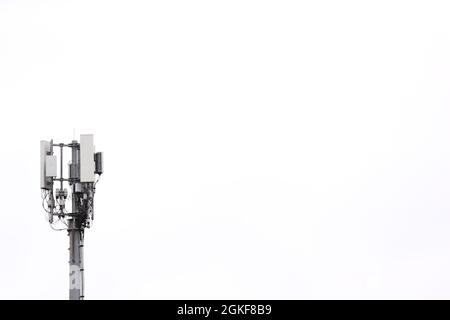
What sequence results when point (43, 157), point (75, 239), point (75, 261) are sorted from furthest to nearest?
point (75, 239)
point (75, 261)
point (43, 157)

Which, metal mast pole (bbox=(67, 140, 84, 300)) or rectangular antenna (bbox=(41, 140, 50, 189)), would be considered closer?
rectangular antenna (bbox=(41, 140, 50, 189))

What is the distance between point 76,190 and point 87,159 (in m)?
1.45

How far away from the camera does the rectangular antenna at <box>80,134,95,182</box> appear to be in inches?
1786

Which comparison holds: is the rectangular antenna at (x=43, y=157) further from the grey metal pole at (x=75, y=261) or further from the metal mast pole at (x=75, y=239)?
the grey metal pole at (x=75, y=261)

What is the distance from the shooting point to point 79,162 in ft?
150

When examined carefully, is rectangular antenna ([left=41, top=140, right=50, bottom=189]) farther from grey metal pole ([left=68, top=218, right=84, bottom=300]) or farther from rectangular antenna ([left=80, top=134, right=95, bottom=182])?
grey metal pole ([left=68, top=218, right=84, bottom=300])

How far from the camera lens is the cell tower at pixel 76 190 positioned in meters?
45.3

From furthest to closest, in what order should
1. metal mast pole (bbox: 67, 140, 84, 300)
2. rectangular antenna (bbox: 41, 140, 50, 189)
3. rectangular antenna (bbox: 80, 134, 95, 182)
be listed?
metal mast pole (bbox: 67, 140, 84, 300)
rectangular antenna (bbox: 80, 134, 95, 182)
rectangular antenna (bbox: 41, 140, 50, 189)

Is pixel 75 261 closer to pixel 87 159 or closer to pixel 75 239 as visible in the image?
pixel 75 239

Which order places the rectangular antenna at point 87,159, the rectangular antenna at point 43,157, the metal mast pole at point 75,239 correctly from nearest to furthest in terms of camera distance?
the rectangular antenna at point 43,157 → the rectangular antenna at point 87,159 → the metal mast pole at point 75,239

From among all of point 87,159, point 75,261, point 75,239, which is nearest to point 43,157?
point 87,159

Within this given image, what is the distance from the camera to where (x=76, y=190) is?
4584cm
